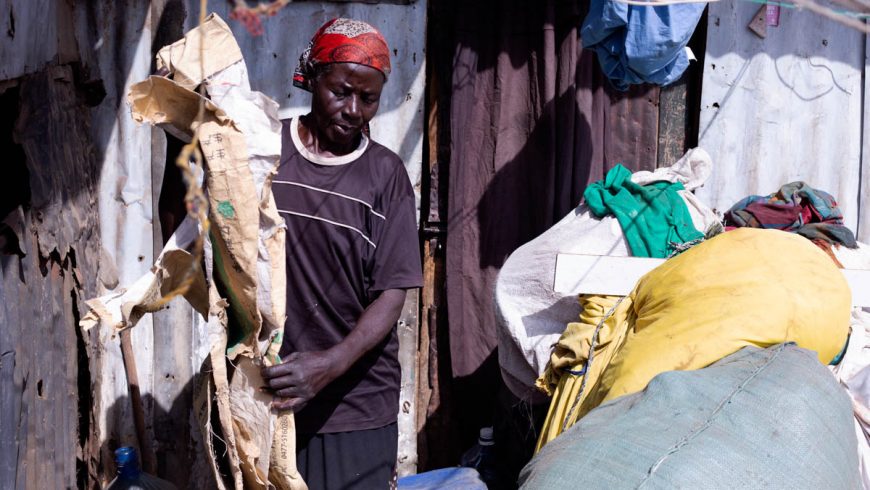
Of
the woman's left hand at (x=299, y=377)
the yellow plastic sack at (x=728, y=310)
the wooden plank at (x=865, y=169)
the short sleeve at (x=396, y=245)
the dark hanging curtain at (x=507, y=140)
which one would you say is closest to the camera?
the woman's left hand at (x=299, y=377)

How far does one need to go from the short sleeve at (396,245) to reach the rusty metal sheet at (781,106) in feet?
6.23

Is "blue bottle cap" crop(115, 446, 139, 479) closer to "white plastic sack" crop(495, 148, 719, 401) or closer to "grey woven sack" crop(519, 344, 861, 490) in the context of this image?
"white plastic sack" crop(495, 148, 719, 401)

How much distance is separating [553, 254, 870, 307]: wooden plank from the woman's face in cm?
96

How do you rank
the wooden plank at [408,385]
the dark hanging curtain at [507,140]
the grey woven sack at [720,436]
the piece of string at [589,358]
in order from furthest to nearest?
1. the wooden plank at [408,385]
2. the dark hanging curtain at [507,140]
3. the piece of string at [589,358]
4. the grey woven sack at [720,436]

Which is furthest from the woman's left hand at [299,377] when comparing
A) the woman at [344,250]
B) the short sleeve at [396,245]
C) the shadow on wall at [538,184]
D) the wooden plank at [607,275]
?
the shadow on wall at [538,184]

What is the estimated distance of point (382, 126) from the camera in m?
3.65

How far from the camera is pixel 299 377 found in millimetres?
2113

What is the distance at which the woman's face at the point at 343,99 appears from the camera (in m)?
2.35

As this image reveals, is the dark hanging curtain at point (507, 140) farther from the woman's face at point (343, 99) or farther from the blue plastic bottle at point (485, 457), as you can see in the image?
the woman's face at point (343, 99)

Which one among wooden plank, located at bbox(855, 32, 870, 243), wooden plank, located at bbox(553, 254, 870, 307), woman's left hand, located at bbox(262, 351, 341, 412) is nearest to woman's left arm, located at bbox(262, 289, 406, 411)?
woman's left hand, located at bbox(262, 351, 341, 412)

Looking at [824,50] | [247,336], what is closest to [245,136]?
[247,336]

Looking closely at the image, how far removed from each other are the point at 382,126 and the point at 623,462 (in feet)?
7.21

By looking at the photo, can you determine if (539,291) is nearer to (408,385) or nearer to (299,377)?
(408,385)

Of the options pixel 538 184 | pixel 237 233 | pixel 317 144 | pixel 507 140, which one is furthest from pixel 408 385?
pixel 237 233
